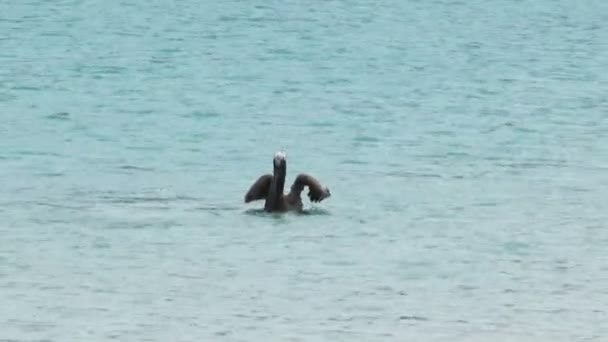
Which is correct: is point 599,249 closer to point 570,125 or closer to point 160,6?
point 570,125

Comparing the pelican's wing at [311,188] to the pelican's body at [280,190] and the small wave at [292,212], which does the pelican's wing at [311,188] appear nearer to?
the pelican's body at [280,190]

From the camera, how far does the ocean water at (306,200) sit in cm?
2080

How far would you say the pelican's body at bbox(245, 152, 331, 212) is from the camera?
2594cm

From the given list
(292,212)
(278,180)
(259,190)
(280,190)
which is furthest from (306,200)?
(278,180)

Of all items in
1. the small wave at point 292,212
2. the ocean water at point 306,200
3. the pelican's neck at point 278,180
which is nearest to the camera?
the ocean water at point 306,200

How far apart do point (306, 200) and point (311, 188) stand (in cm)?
138

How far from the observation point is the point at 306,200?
27641 millimetres

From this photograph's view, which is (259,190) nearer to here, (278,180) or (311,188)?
(278,180)

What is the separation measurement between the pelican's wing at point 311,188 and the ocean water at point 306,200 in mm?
227

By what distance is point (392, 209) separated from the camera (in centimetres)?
2662

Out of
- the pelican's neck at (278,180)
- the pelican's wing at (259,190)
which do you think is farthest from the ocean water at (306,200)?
the pelican's neck at (278,180)

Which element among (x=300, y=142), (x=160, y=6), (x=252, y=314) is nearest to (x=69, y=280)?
(x=252, y=314)

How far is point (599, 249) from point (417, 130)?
10.6 meters

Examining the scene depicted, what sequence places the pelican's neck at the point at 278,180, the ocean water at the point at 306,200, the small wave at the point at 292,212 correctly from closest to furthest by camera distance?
the ocean water at the point at 306,200, the pelican's neck at the point at 278,180, the small wave at the point at 292,212
